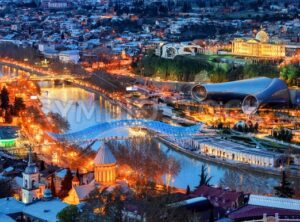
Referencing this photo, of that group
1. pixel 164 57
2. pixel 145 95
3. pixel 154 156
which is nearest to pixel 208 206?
pixel 154 156

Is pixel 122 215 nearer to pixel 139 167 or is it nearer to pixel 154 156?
pixel 139 167

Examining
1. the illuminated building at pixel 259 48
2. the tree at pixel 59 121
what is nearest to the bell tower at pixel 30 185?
the tree at pixel 59 121

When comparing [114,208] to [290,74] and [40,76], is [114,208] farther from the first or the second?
[40,76]

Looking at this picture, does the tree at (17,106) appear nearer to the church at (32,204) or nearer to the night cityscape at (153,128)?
the night cityscape at (153,128)

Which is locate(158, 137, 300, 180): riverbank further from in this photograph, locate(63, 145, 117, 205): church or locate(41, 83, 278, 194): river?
locate(63, 145, 117, 205): church

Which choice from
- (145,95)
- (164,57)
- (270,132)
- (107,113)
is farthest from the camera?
(164,57)

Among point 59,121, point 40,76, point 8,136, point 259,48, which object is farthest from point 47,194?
point 259,48
